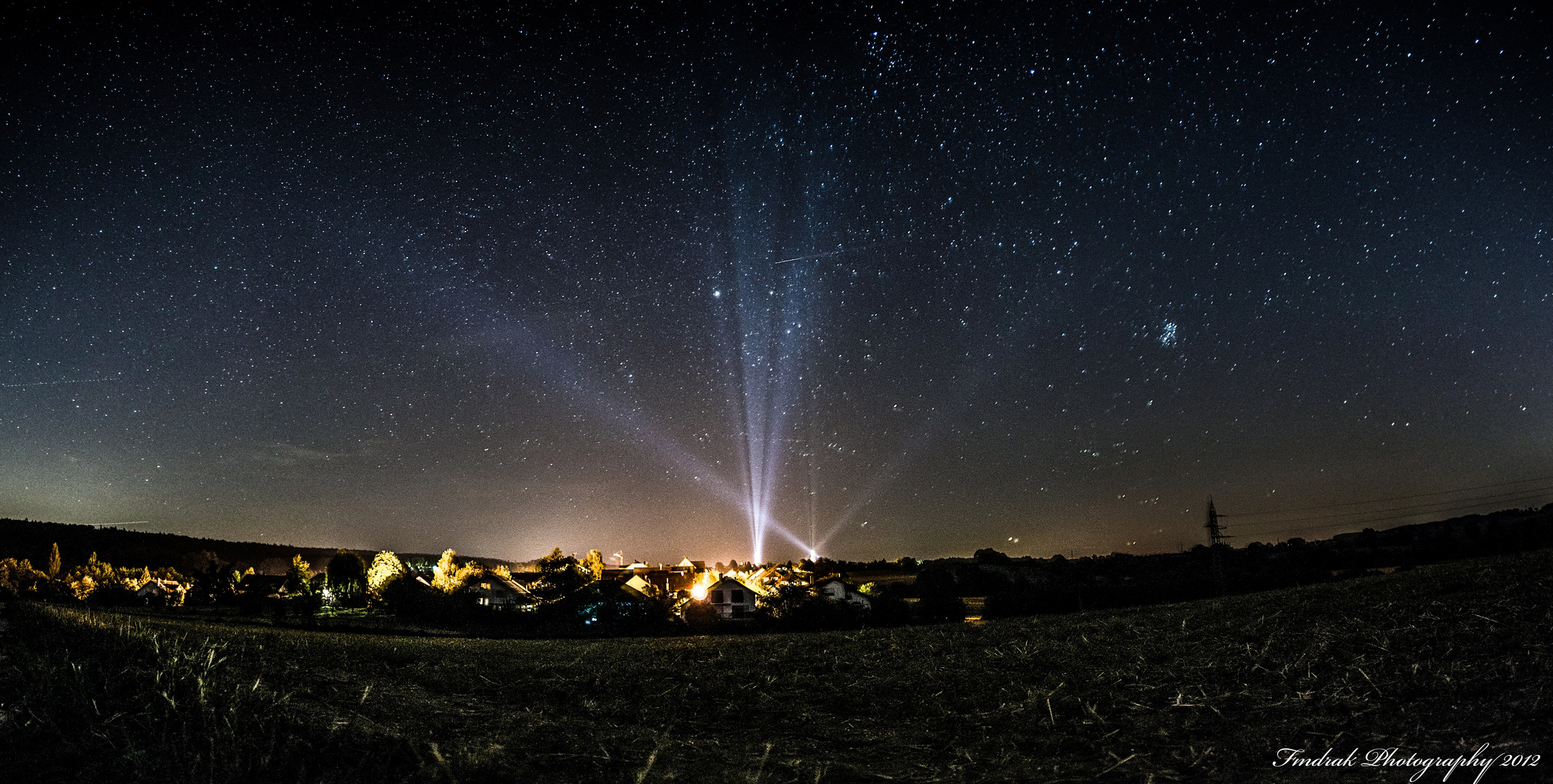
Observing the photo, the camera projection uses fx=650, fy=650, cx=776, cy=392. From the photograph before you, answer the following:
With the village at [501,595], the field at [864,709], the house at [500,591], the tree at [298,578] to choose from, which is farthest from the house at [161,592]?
the field at [864,709]

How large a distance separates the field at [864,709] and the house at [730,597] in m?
52.5

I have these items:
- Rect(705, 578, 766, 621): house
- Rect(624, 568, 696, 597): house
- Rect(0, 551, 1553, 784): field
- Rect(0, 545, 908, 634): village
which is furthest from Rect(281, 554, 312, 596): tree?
Rect(0, 551, 1553, 784): field

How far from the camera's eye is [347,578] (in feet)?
316

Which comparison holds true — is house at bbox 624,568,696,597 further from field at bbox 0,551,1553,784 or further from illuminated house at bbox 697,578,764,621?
field at bbox 0,551,1553,784

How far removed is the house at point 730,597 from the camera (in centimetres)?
6444

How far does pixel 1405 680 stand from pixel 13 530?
9664 inches

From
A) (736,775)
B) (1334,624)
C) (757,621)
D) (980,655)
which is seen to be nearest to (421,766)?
(736,775)

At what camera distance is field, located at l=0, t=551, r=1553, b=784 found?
529cm

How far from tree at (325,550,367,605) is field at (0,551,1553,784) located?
80715 mm

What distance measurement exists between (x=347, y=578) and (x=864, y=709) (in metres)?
110

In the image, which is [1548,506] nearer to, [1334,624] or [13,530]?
[1334,624]

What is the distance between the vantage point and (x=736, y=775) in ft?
19.7

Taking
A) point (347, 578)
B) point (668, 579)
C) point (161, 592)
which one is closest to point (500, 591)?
point (668, 579)

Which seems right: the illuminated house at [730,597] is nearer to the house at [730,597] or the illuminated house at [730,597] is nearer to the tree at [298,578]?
the house at [730,597]
